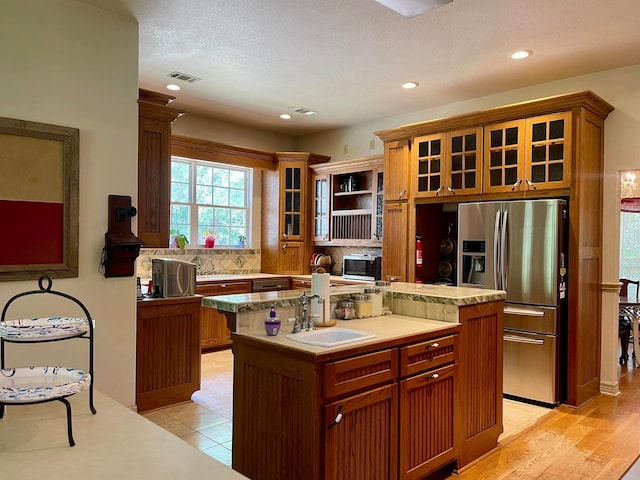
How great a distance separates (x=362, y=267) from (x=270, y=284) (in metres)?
1.22

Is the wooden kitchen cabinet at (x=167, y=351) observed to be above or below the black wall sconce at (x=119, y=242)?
below

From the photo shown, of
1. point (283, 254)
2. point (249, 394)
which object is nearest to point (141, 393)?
point (249, 394)

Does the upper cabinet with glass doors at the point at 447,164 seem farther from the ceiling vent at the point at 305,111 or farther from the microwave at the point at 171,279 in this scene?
the microwave at the point at 171,279

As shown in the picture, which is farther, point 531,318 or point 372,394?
point 531,318

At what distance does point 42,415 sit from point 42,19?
2648mm

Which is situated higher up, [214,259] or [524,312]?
[214,259]

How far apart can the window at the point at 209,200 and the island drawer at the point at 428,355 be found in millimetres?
4311

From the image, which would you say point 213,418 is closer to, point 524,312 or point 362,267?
point 524,312

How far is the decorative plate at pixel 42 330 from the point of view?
52.4 inches

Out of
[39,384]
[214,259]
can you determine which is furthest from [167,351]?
[214,259]

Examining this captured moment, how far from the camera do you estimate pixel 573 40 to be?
364 centimetres

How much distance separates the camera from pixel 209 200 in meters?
6.49

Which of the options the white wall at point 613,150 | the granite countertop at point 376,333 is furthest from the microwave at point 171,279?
the white wall at point 613,150

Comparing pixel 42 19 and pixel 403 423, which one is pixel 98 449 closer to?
pixel 403 423
